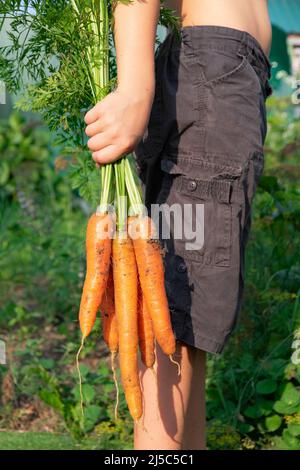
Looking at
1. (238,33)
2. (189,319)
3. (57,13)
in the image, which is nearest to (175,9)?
(238,33)

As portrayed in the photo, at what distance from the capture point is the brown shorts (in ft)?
6.98

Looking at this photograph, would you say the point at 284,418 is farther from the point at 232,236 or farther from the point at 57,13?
the point at 57,13

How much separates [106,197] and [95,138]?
0.17m

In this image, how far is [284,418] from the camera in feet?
9.75

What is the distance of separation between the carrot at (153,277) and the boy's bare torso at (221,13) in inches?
22.0

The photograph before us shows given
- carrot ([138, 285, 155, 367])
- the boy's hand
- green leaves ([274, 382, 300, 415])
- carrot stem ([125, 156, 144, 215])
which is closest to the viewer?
the boy's hand

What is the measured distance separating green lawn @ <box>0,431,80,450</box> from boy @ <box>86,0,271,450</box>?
85 cm

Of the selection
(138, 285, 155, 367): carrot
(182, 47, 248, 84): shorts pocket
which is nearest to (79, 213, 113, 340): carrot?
(138, 285, 155, 367): carrot

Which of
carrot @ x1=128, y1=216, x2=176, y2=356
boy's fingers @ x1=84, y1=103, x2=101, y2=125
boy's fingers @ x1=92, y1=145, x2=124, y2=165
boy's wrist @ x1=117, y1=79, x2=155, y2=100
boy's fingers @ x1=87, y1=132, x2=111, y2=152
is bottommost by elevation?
carrot @ x1=128, y1=216, x2=176, y2=356

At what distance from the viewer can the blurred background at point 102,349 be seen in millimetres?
3020

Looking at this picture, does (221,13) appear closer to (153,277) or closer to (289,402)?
(153,277)

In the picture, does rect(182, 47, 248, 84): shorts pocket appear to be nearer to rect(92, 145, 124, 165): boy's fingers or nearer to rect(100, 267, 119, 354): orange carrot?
rect(92, 145, 124, 165): boy's fingers

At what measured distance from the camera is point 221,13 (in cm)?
217

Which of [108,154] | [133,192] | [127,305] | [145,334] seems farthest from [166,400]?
[108,154]
